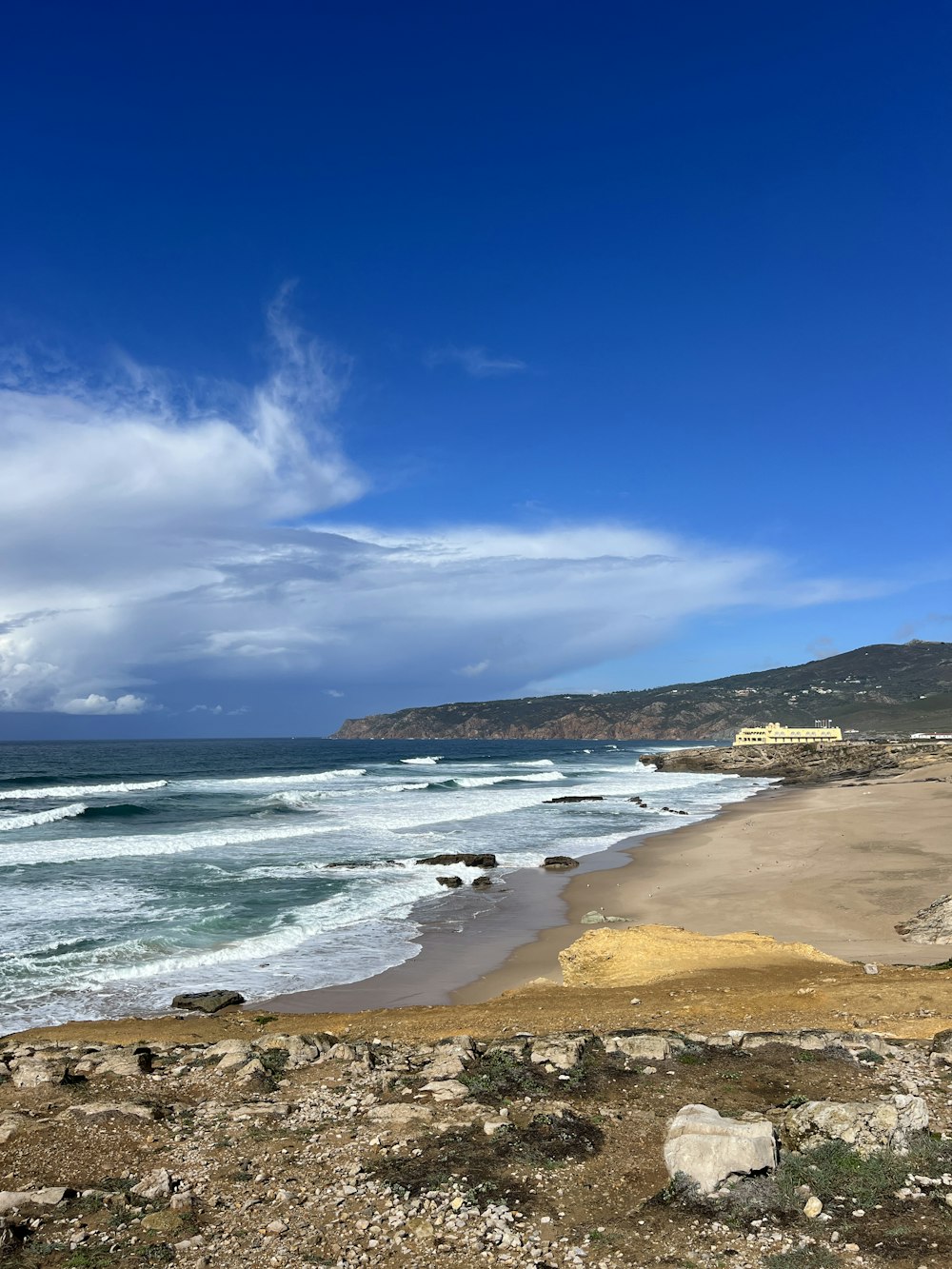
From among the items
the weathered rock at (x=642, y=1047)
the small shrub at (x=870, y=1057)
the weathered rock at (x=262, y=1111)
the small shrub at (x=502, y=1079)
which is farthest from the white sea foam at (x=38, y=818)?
the small shrub at (x=870, y=1057)

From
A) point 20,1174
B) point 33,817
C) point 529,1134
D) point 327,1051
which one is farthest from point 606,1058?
point 33,817

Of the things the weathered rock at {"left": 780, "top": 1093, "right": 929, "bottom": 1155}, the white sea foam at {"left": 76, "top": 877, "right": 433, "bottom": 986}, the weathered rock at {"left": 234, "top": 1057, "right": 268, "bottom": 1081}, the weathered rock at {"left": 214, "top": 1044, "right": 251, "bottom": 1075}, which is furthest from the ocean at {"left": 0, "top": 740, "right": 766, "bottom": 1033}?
the weathered rock at {"left": 780, "top": 1093, "right": 929, "bottom": 1155}

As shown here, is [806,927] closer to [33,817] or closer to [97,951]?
[97,951]

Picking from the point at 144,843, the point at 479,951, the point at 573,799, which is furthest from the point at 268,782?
the point at 479,951

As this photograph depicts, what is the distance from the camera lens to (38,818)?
42.5m

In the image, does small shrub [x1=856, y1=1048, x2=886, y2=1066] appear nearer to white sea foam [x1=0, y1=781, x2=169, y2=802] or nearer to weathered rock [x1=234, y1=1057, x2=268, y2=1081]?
weathered rock [x1=234, y1=1057, x2=268, y2=1081]

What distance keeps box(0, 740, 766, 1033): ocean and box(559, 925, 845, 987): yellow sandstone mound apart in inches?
172

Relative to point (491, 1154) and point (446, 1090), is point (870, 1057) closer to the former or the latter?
point (491, 1154)

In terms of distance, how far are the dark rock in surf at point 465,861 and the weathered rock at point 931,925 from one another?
14059 millimetres

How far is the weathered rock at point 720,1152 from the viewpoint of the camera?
6422 mm

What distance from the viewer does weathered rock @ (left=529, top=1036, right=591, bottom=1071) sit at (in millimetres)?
9016

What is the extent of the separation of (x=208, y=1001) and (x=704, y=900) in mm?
14184

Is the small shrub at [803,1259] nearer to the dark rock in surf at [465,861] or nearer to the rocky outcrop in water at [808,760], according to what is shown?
the dark rock in surf at [465,861]

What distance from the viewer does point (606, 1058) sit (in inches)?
366
